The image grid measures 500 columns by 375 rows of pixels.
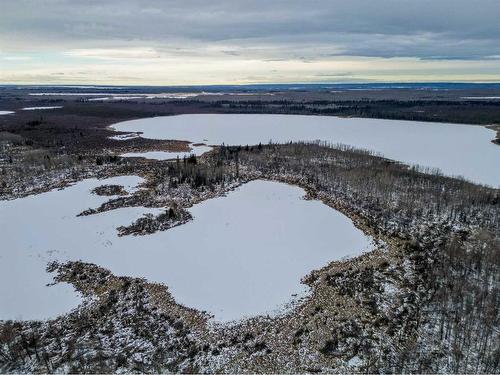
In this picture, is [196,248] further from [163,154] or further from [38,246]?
[163,154]

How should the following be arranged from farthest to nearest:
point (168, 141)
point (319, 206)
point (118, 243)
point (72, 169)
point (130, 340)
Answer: point (168, 141), point (72, 169), point (319, 206), point (118, 243), point (130, 340)

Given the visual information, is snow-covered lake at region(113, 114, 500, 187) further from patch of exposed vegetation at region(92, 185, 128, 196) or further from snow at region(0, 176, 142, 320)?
snow at region(0, 176, 142, 320)

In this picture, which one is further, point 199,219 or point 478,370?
point 199,219

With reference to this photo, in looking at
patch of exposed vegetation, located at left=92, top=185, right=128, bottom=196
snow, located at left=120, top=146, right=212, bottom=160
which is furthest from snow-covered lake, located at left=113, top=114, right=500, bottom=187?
patch of exposed vegetation, located at left=92, top=185, right=128, bottom=196

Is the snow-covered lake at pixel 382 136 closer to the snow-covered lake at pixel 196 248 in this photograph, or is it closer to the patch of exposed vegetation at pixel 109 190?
the snow-covered lake at pixel 196 248

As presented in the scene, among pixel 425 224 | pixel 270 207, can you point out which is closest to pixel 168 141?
pixel 270 207

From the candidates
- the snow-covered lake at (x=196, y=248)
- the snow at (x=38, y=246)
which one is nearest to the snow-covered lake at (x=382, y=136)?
the snow-covered lake at (x=196, y=248)

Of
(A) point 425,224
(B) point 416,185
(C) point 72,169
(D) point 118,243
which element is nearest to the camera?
(D) point 118,243

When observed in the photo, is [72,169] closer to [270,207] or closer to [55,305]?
[270,207]
